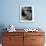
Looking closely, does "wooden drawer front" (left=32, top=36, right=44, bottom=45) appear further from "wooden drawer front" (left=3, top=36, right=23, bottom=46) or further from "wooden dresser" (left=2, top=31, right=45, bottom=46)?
"wooden drawer front" (left=3, top=36, right=23, bottom=46)

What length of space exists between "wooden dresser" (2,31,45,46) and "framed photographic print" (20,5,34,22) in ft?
2.06

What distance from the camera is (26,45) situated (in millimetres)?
3525

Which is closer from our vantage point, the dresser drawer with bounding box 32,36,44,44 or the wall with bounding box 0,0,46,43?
the dresser drawer with bounding box 32,36,44,44

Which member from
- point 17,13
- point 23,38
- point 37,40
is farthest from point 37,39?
point 17,13

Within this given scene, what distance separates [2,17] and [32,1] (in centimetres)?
110

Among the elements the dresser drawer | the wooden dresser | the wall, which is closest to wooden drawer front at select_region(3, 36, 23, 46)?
the wooden dresser

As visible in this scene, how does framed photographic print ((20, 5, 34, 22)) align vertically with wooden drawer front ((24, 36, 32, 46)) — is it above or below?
above

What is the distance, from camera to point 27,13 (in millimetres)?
3994

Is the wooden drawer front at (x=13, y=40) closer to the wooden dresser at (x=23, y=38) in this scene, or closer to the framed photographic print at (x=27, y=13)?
the wooden dresser at (x=23, y=38)

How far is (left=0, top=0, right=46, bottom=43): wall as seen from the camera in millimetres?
3994

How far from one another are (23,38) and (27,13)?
0.90 meters

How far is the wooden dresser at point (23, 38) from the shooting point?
11.5 feet

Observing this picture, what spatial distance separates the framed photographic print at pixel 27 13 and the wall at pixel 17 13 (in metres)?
0.10

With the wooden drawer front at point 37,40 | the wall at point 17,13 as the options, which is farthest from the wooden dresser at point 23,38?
the wall at point 17,13
